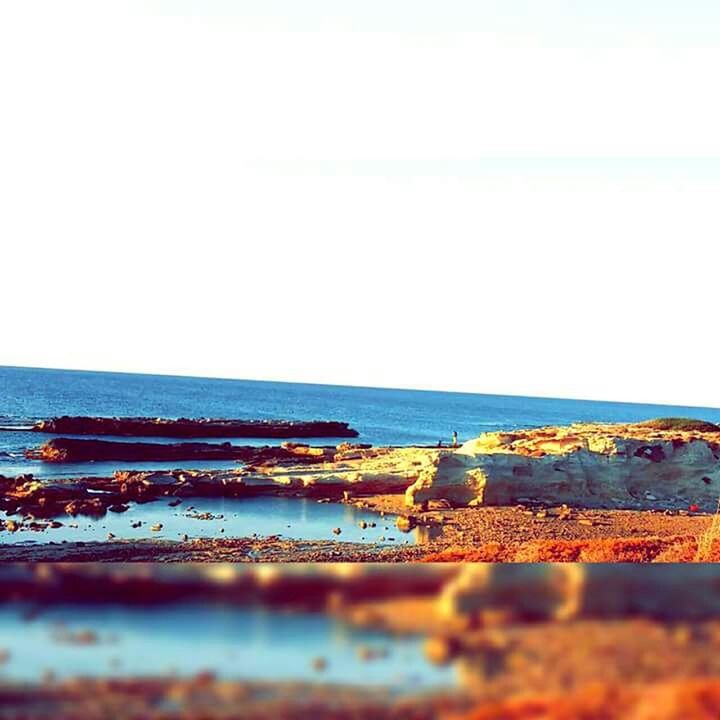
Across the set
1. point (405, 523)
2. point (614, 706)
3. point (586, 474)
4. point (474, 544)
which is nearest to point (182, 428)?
point (586, 474)

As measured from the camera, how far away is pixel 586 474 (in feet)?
86.3

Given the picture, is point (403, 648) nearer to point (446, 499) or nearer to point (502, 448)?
point (446, 499)

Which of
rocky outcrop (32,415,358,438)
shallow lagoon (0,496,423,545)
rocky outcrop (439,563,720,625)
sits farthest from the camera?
rocky outcrop (32,415,358,438)

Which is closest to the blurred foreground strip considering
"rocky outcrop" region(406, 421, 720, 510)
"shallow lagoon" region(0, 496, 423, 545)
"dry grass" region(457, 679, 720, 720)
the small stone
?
"dry grass" region(457, 679, 720, 720)

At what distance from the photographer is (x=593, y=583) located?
6.19ft

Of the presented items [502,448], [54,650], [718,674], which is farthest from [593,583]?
[502,448]

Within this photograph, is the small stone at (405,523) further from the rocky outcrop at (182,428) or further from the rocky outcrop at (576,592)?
the rocky outcrop at (182,428)

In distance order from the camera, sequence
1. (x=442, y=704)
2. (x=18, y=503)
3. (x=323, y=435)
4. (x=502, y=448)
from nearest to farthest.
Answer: (x=442, y=704) → (x=18, y=503) → (x=502, y=448) → (x=323, y=435)

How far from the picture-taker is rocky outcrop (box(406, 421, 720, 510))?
24.9 meters

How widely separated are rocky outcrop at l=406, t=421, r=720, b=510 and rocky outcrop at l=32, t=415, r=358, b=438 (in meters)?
41.1

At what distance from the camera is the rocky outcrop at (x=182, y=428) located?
6131 cm

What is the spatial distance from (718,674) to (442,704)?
52 cm

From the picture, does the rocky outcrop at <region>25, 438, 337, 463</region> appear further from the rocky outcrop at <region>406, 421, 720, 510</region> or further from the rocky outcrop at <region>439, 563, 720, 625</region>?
the rocky outcrop at <region>439, 563, 720, 625</region>

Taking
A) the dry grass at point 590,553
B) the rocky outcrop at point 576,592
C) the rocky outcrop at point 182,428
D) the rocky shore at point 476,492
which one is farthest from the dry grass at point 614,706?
the rocky outcrop at point 182,428
